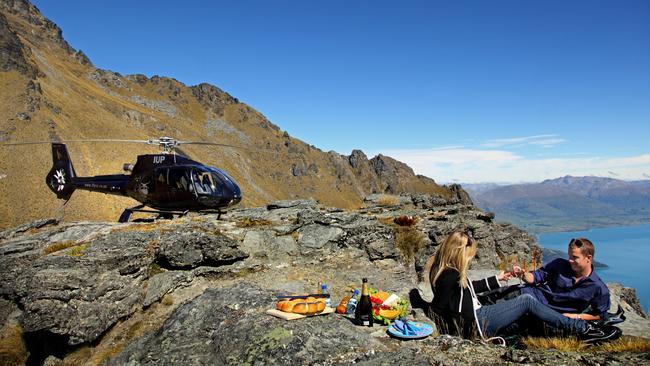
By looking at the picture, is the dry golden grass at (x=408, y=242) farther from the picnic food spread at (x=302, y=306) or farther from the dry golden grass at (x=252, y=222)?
the picnic food spread at (x=302, y=306)

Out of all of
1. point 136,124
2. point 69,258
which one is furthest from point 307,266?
point 136,124

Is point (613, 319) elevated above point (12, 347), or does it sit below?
above

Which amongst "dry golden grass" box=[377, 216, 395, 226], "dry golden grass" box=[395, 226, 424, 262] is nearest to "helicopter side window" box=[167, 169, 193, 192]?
"dry golden grass" box=[377, 216, 395, 226]

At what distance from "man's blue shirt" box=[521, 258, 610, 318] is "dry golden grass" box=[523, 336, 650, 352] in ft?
2.12

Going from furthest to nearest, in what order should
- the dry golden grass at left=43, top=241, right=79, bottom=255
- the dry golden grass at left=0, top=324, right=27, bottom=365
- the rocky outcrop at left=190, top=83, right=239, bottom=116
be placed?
the rocky outcrop at left=190, top=83, right=239, bottom=116, the dry golden grass at left=43, top=241, right=79, bottom=255, the dry golden grass at left=0, top=324, right=27, bottom=365

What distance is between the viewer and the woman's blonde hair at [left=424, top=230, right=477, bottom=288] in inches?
247

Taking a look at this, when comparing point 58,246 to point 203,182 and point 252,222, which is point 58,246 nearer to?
point 203,182

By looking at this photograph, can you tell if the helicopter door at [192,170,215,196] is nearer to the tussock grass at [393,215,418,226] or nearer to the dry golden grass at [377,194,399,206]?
the tussock grass at [393,215,418,226]

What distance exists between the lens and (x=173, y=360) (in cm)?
706

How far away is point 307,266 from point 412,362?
7.37 m

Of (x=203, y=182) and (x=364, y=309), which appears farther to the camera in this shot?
(x=203, y=182)

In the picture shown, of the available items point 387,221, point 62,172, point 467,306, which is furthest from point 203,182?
point 62,172

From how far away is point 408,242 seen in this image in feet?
46.4

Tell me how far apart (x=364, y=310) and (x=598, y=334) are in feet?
12.3
